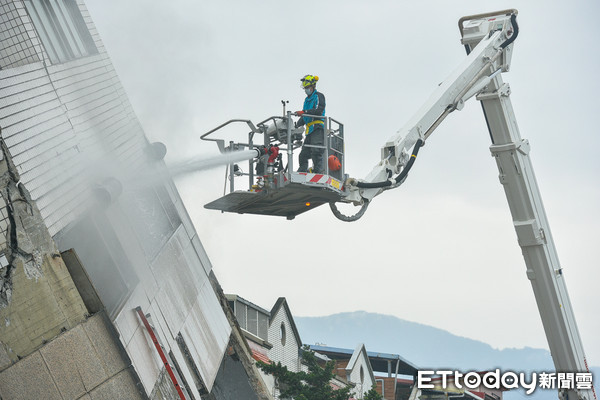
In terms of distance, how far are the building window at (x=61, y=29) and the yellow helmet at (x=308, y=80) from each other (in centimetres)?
449

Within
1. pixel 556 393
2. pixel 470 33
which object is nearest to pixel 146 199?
pixel 470 33

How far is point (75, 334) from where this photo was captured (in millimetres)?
10820

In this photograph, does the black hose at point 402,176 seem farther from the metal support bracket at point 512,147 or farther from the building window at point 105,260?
the building window at point 105,260

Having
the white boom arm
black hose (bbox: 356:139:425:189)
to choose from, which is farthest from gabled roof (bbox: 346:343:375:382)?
black hose (bbox: 356:139:425:189)

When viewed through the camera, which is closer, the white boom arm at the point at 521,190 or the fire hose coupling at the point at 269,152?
the fire hose coupling at the point at 269,152

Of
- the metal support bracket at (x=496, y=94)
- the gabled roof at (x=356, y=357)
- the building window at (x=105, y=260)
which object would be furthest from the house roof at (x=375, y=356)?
the building window at (x=105, y=260)

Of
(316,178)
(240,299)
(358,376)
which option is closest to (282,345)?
(240,299)

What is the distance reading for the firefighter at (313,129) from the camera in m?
13.3

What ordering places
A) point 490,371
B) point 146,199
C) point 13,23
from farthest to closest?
point 490,371 < point 146,199 < point 13,23

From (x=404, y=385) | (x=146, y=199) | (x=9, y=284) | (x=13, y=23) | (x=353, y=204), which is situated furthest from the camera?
(x=404, y=385)

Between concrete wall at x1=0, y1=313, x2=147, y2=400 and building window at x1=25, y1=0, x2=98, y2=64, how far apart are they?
5.30 metres

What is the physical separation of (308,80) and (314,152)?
1.41m

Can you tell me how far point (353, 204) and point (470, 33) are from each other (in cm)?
583

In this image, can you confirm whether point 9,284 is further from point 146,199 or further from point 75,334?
point 146,199
